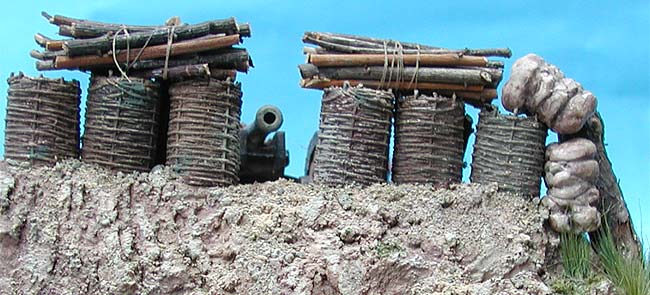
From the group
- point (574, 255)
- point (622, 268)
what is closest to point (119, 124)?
point (574, 255)

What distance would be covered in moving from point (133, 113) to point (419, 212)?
7.70 ft

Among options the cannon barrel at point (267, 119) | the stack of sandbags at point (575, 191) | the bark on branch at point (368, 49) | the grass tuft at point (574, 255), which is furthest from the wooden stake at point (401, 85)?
the grass tuft at point (574, 255)

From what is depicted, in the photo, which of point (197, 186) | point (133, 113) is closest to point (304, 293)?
point (197, 186)

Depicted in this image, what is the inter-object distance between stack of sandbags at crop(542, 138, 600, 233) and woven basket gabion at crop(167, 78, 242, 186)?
2.44 meters

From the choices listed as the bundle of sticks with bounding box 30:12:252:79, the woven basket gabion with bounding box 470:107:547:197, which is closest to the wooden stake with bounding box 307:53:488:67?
the woven basket gabion with bounding box 470:107:547:197

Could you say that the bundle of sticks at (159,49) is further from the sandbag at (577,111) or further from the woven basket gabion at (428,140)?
the sandbag at (577,111)

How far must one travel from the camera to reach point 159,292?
6918mm

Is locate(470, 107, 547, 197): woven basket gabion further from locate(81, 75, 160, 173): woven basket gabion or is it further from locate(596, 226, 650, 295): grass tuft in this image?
locate(81, 75, 160, 173): woven basket gabion

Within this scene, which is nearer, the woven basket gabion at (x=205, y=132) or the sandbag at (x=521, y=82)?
the sandbag at (x=521, y=82)

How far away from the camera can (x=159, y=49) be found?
779cm

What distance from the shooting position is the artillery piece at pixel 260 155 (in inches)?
349

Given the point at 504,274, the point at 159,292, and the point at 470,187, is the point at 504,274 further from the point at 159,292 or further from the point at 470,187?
the point at 159,292

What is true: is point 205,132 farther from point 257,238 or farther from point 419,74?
point 419,74

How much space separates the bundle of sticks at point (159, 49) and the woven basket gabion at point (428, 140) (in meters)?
1.38
